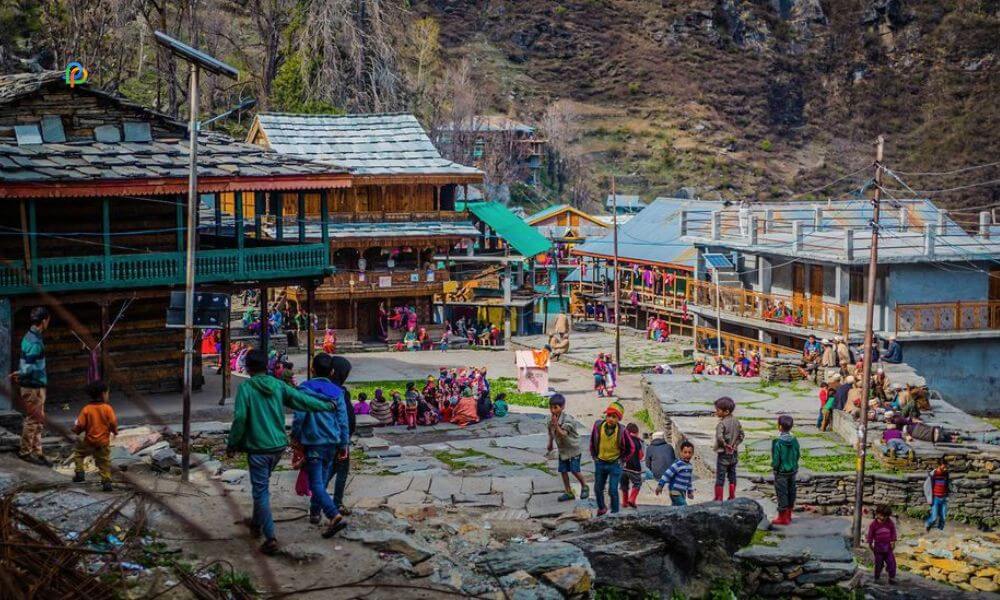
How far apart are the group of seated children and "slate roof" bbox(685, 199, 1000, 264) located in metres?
15.2

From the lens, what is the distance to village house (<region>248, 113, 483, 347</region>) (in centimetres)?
4716

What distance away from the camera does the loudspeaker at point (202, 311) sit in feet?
64.7

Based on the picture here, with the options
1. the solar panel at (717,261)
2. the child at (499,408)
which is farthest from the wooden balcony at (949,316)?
the child at (499,408)

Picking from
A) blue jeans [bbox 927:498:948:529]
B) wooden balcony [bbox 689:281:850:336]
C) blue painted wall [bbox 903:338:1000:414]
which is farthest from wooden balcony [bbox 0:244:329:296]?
blue painted wall [bbox 903:338:1000:414]

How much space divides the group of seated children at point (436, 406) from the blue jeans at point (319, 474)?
1381cm

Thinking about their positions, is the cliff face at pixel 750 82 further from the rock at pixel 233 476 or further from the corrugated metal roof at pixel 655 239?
the rock at pixel 233 476

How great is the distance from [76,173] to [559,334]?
80.8ft

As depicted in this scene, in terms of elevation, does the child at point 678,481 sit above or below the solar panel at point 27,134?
below

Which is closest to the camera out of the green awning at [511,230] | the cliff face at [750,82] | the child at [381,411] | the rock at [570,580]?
the rock at [570,580]

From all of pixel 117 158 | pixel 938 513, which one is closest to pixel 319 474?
pixel 117 158

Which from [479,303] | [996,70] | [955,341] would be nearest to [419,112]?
[479,303]

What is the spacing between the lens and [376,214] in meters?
48.4

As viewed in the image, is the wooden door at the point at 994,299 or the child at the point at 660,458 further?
the wooden door at the point at 994,299

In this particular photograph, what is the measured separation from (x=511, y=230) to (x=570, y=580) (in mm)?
43180
